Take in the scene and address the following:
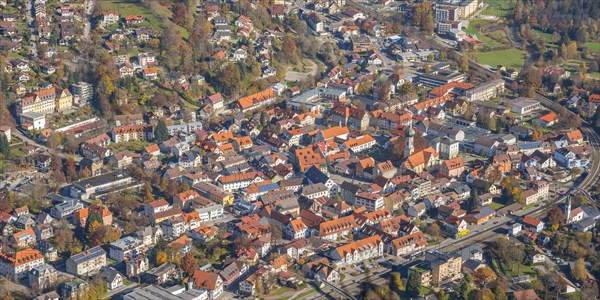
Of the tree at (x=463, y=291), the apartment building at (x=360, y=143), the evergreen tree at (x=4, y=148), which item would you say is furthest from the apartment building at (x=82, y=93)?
the tree at (x=463, y=291)

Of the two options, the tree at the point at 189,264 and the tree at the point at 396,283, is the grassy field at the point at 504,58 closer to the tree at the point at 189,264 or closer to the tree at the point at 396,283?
the tree at the point at 396,283

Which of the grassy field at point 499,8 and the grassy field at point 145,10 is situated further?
the grassy field at point 499,8

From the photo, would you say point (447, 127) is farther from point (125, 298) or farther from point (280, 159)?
point (125, 298)

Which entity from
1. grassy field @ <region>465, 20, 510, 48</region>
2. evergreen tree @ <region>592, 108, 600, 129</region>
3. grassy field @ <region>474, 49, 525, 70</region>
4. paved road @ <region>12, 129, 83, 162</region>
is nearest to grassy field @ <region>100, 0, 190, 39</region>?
Result: paved road @ <region>12, 129, 83, 162</region>

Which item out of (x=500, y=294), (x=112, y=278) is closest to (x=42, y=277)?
(x=112, y=278)

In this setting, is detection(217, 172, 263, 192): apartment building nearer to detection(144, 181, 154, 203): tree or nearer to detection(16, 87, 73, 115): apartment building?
detection(144, 181, 154, 203): tree

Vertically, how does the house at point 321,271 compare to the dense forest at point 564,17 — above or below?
above

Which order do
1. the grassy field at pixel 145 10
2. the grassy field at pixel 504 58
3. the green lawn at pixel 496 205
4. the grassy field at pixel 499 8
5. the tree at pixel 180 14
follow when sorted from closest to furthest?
1. the green lawn at pixel 496 205
2. the grassy field at pixel 145 10
3. the tree at pixel 180 14
4. the grassy field at pixel 504 58
5. the grassy field at pixel 499 8

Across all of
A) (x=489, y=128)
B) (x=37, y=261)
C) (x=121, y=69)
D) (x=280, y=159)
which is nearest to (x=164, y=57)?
(x=121, y=69)
